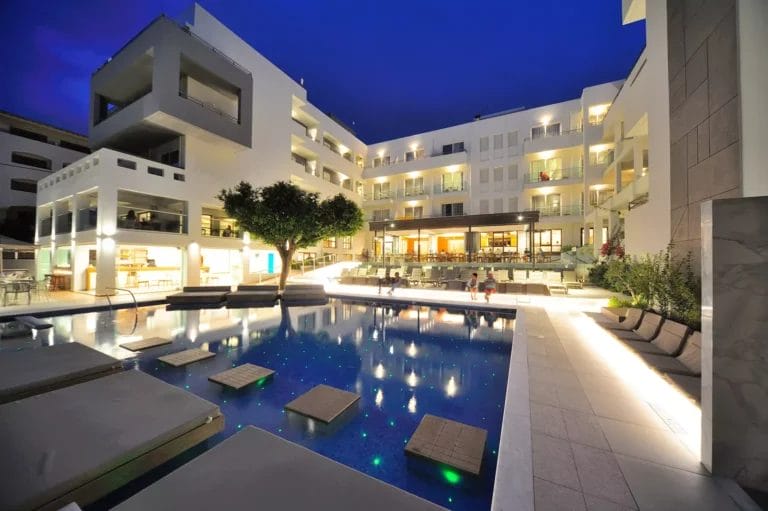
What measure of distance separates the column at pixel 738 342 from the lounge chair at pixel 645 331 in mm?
3855

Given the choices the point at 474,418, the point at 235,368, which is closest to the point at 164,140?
the point at 235,368

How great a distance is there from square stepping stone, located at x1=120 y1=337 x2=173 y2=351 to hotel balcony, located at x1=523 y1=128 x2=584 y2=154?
24.4 meters

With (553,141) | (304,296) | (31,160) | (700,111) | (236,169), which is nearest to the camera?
(700,111)

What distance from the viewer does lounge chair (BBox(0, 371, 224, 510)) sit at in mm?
2152

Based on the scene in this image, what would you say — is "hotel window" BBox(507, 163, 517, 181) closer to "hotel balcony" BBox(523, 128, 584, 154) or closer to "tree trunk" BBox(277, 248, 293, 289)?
"hotel balcony" BBox(523, 128, 584, 154)

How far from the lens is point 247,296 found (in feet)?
37.4

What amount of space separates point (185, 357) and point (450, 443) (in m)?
5.10

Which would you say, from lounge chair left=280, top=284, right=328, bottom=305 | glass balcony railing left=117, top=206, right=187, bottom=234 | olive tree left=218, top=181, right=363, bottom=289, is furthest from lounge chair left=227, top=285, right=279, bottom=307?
glass balcony railing left=117, top=206, right=187, bottom=234

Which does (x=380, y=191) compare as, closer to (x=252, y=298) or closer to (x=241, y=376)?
(x=252, y=298)

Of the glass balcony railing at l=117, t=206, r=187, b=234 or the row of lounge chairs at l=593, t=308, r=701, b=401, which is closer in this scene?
the row of lounge chairs at l=593, t=308, r=701, b=401

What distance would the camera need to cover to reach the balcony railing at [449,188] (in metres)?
25.5

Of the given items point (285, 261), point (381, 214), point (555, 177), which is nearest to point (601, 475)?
point (285, 261)

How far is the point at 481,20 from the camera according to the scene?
52.6 m

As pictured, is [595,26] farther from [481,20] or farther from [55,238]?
[55,238]
